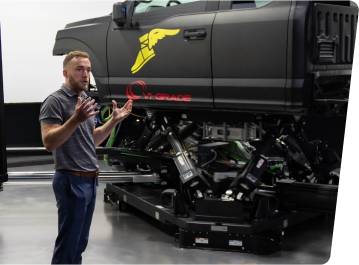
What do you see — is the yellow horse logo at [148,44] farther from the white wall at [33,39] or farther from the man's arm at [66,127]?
the white wall at [33,39]

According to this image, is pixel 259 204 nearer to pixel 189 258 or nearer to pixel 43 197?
pixel 189 258

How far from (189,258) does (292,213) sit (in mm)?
1264

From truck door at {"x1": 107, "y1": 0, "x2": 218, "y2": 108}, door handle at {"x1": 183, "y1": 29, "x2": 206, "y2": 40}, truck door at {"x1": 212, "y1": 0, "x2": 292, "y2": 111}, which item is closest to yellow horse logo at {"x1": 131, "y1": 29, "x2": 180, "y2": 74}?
truck door at {"x1": 107, "y1": 0, "x2": 218, "y2": 108}

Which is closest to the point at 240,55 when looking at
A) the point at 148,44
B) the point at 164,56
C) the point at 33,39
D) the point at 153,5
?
the point at 164,56

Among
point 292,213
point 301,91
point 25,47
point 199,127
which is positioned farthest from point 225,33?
point 25,47

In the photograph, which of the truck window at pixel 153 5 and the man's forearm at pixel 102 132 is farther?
the truck window at pixel 153 5

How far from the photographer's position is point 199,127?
Answer: 17.8 feet

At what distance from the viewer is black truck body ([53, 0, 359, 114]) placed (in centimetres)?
380

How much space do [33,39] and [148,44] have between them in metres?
6.66

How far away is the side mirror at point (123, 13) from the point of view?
15.6ft

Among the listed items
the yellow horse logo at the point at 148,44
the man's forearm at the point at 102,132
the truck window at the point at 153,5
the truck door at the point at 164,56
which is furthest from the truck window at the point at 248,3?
the man's forearm at the point at 102,132

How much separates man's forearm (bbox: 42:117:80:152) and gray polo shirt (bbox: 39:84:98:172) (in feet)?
0.43

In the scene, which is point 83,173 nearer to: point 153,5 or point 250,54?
point 250,54

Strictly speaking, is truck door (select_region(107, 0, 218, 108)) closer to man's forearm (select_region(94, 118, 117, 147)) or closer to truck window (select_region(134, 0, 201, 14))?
truck window (select_region(134, 0, 201, 14))
